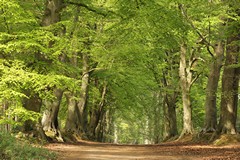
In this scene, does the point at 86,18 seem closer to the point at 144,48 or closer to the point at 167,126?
the point at 144,48

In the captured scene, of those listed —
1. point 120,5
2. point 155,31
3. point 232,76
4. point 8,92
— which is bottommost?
point 8,92

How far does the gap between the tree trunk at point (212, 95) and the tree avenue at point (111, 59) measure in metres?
0.07

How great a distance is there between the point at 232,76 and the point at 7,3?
13.0 meters

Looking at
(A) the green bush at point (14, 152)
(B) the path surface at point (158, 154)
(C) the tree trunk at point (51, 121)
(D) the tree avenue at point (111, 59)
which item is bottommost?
(B) the path surface at point (158, 154)

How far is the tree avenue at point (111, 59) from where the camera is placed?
47.9 ft

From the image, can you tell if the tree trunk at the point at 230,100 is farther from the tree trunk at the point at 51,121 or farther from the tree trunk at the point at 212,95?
the tree trunk at the point at 51,121

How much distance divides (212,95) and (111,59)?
893 cm

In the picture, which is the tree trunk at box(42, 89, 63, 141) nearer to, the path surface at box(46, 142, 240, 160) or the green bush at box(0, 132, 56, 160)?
the path surface at box(46, 142, 240, 160)

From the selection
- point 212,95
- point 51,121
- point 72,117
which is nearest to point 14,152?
point 51,121

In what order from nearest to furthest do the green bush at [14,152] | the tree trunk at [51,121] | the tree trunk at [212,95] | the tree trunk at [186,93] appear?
1. the green bush at [14,152]
2. the tree trunk at [51,121]
3. the tree trunk at [212,95]
4. the tree trunk at [186,93]

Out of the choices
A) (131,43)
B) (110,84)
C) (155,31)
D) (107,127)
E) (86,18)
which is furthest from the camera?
(107,127)

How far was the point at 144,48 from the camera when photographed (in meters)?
30.2

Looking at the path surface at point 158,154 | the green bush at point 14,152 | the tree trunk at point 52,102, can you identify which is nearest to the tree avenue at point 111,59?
the tree trunk at point 52,102

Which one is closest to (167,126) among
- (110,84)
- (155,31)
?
(110,84)
